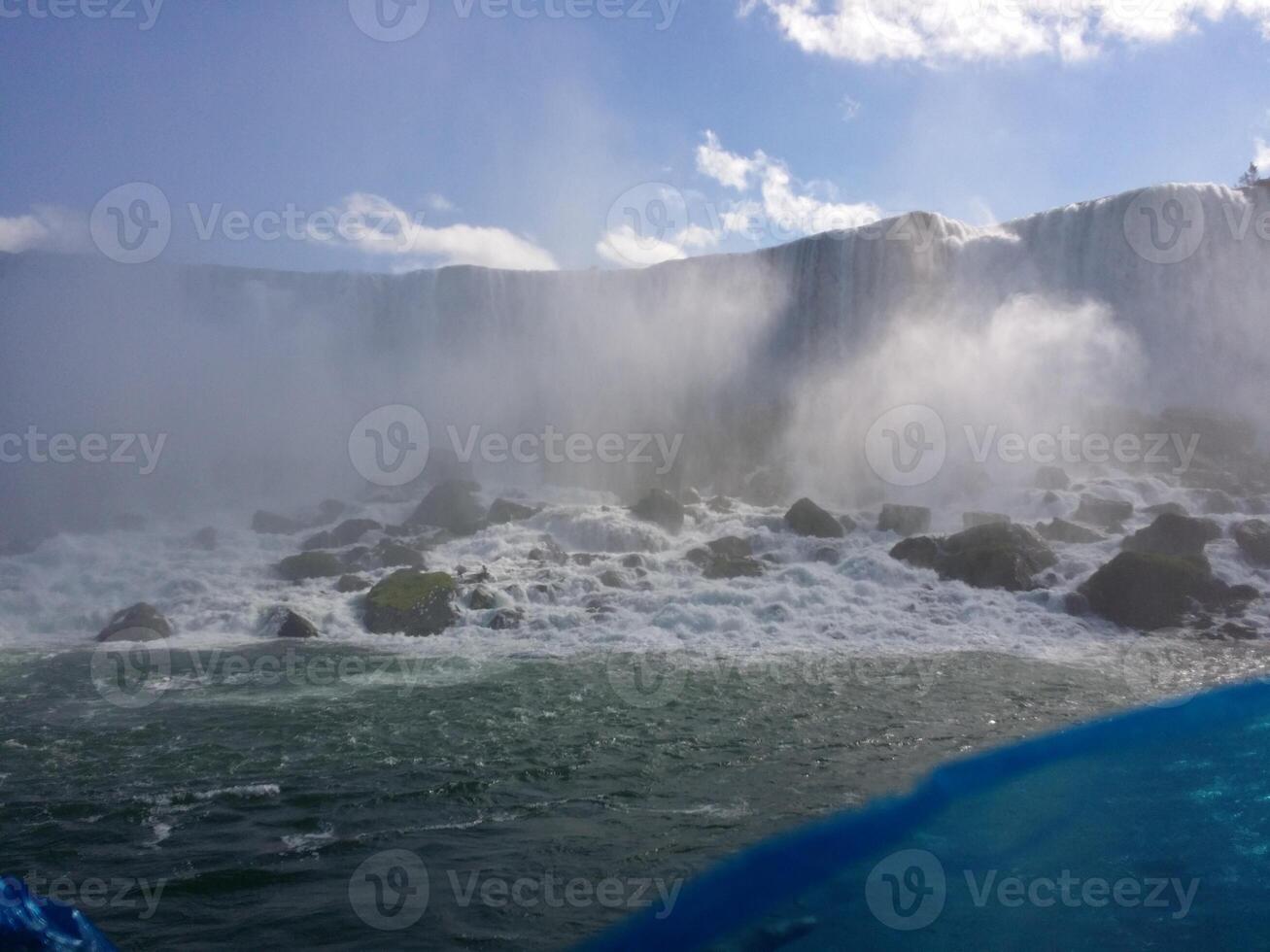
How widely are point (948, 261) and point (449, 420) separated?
678 inches

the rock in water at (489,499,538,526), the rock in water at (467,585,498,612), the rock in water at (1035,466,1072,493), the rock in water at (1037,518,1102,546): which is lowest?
the rock in water at (467,585,498,612)

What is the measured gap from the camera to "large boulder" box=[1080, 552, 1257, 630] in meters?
13.8

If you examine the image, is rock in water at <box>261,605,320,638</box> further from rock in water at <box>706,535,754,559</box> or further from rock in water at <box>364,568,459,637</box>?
rock in water at <box>706,535,754,559</box>

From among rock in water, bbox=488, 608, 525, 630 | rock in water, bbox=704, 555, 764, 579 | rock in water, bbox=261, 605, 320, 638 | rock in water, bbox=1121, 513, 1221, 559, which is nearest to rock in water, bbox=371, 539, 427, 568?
rock in water, bbox=261, 605, 320, 638

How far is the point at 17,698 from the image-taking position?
437 inches

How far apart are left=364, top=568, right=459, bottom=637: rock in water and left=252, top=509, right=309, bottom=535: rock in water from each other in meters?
7.74

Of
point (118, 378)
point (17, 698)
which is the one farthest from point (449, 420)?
point (17, 698)

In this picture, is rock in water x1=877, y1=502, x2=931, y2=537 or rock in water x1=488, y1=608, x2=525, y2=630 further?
rock in water x1=877, y1=502, x2=931, y2=537

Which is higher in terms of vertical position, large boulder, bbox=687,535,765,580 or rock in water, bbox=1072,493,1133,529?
rock in water, bbox=1072,493,1133,529

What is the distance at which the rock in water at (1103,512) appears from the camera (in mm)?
18578

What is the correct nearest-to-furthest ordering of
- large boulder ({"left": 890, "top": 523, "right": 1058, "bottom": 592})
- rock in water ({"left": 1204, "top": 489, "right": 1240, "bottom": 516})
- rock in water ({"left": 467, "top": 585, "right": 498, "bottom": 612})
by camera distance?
1. large boulder ({"left": 890, "top": 523, "right": 1058, "bottom": 592})
2. rock in water ({"left": 467, "top": 585, "right": 498, "bottom": 612})
3. rock in water ({"left": 1204, "top": 489, "right": 1240, "bottom": 516})

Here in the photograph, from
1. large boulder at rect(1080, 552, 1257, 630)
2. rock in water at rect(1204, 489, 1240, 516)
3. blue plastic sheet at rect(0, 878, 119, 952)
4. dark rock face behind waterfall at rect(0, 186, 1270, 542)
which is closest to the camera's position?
blue plastic sheet at rect(0, 878, 119, 952)

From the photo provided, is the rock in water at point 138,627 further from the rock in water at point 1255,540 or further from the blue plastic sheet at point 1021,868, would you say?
the rock in water at point 1255,540

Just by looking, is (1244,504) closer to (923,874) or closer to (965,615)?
(965,615)
